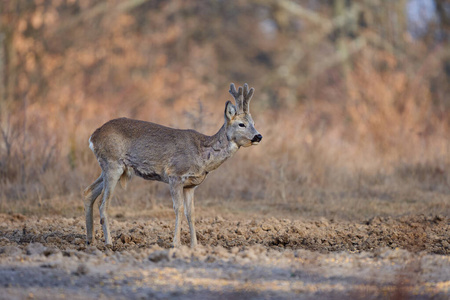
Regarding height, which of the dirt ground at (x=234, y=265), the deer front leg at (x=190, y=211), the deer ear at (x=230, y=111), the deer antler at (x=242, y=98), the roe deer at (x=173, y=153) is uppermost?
the deer antler at (x=242, y=98)

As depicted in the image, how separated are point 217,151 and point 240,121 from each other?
45 cm

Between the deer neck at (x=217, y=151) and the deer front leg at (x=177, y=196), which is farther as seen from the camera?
the deer neck at (x=217, y=151)

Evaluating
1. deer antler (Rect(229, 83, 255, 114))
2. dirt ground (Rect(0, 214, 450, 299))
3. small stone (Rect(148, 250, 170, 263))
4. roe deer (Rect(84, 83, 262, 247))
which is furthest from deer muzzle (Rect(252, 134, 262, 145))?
small stone (Rect(148, 250, 170, 263))

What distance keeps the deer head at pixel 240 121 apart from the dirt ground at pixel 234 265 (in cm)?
121

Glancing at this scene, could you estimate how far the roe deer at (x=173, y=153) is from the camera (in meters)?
8.15

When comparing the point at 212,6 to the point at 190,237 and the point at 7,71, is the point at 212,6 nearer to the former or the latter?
the point at 7,71

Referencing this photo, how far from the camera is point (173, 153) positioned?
822 centimetres

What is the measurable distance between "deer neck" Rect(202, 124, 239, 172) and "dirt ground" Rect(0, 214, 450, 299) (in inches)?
37.2

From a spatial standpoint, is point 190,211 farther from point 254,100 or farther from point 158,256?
point 254,100

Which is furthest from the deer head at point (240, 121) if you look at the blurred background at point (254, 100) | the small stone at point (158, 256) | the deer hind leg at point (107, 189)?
the blurred background at point (254, 100)

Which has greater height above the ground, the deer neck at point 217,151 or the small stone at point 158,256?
the deer neck at point 217,151

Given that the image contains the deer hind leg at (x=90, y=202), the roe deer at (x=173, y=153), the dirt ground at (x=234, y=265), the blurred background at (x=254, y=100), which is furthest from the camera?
the blurred background at (x=254, y=100)

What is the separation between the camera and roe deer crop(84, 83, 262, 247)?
8148 millimetres

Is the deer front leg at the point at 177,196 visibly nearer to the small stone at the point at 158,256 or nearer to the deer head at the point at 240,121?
the deer head at the point at 240,121
